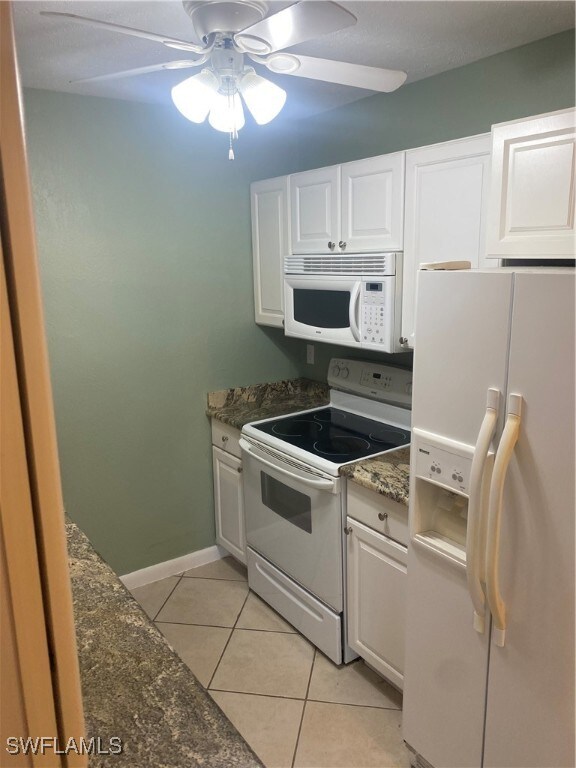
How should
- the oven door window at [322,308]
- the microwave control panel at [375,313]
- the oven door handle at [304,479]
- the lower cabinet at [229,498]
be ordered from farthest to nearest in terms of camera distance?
the lower cabinet at [229,498] < the oven door window at [322,308] < the microwave control panel at [375,313] < the oven door handle at [304,479]

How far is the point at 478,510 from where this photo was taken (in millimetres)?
1474

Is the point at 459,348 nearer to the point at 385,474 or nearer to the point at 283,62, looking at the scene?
the point at 385,474

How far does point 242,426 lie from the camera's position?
2816 millimetres

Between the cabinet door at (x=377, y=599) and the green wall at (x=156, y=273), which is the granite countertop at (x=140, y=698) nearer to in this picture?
the cabinet door at (x=377, y=599)

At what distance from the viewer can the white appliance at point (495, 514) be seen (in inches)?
52.0

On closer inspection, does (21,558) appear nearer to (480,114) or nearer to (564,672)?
(564,672)

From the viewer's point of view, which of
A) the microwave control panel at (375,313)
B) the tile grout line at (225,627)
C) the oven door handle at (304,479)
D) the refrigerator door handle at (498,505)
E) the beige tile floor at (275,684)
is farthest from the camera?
the tile grout line at (225,627)

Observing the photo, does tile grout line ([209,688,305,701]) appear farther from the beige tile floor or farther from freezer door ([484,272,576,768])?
freezer door ([484,272,576,768])

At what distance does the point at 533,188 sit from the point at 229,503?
2.23 m

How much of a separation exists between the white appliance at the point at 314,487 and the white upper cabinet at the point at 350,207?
0.69 metres

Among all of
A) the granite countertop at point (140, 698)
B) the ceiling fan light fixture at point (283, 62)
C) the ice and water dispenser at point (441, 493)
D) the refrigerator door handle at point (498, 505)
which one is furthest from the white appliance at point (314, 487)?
the ceiling fan light fixture at point (283, 62)

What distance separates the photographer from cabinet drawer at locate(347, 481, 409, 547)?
6.53 ft

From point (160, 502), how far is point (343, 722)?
1476mm

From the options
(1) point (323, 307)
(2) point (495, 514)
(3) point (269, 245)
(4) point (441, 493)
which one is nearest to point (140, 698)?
(2) point (495, 514)
